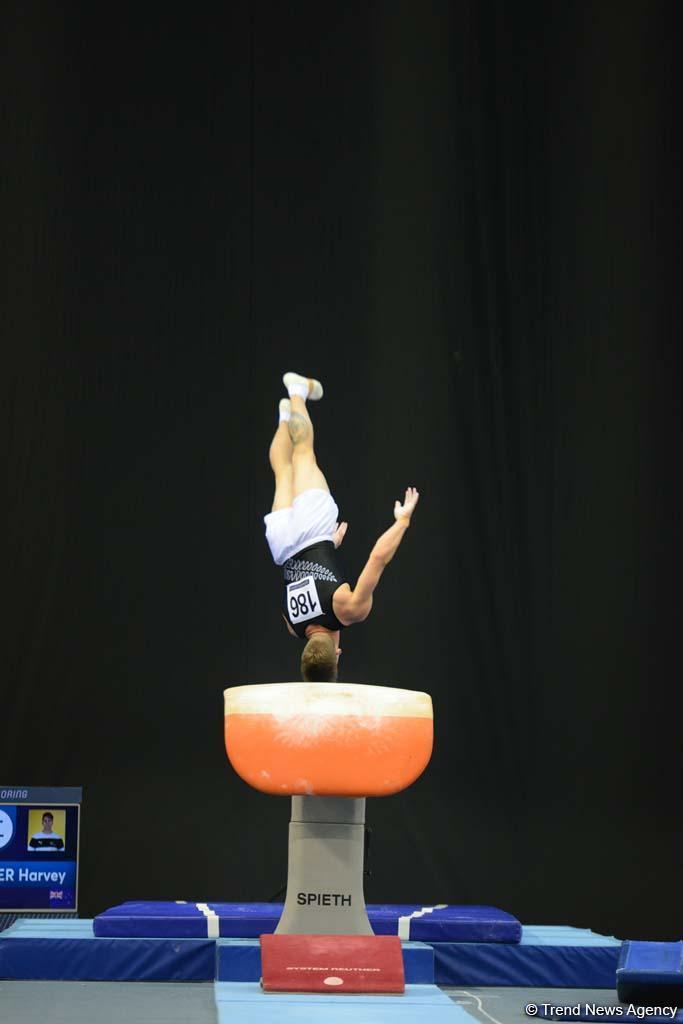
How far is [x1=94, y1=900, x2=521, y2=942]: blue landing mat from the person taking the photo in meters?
5.36

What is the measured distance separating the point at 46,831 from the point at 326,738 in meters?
2.31

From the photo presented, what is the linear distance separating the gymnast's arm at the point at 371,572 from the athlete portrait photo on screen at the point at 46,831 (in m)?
2.21

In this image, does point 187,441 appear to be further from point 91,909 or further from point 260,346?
point 91,909

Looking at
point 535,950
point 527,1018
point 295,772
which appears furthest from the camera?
point 535,950

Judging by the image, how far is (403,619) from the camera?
743 centimetres

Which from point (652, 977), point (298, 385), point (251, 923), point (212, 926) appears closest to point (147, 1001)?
point (212, 926)

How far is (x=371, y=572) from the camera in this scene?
5137 mm

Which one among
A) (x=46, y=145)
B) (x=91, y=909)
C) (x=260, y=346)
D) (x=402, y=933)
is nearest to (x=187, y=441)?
(x=260, y=346)

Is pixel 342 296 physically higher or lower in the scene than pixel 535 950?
higher

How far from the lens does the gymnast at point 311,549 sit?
5203 millimetres

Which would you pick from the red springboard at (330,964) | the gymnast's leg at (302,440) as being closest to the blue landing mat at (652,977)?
the red springboard at (330,964)

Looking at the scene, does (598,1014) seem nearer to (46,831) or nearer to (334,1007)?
(334,1007)

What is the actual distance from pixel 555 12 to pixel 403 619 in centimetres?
351

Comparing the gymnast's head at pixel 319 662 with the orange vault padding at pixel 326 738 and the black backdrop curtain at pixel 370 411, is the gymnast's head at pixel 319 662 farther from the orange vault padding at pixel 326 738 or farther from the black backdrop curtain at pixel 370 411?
the black backdrop curtain at pixel 370 411
